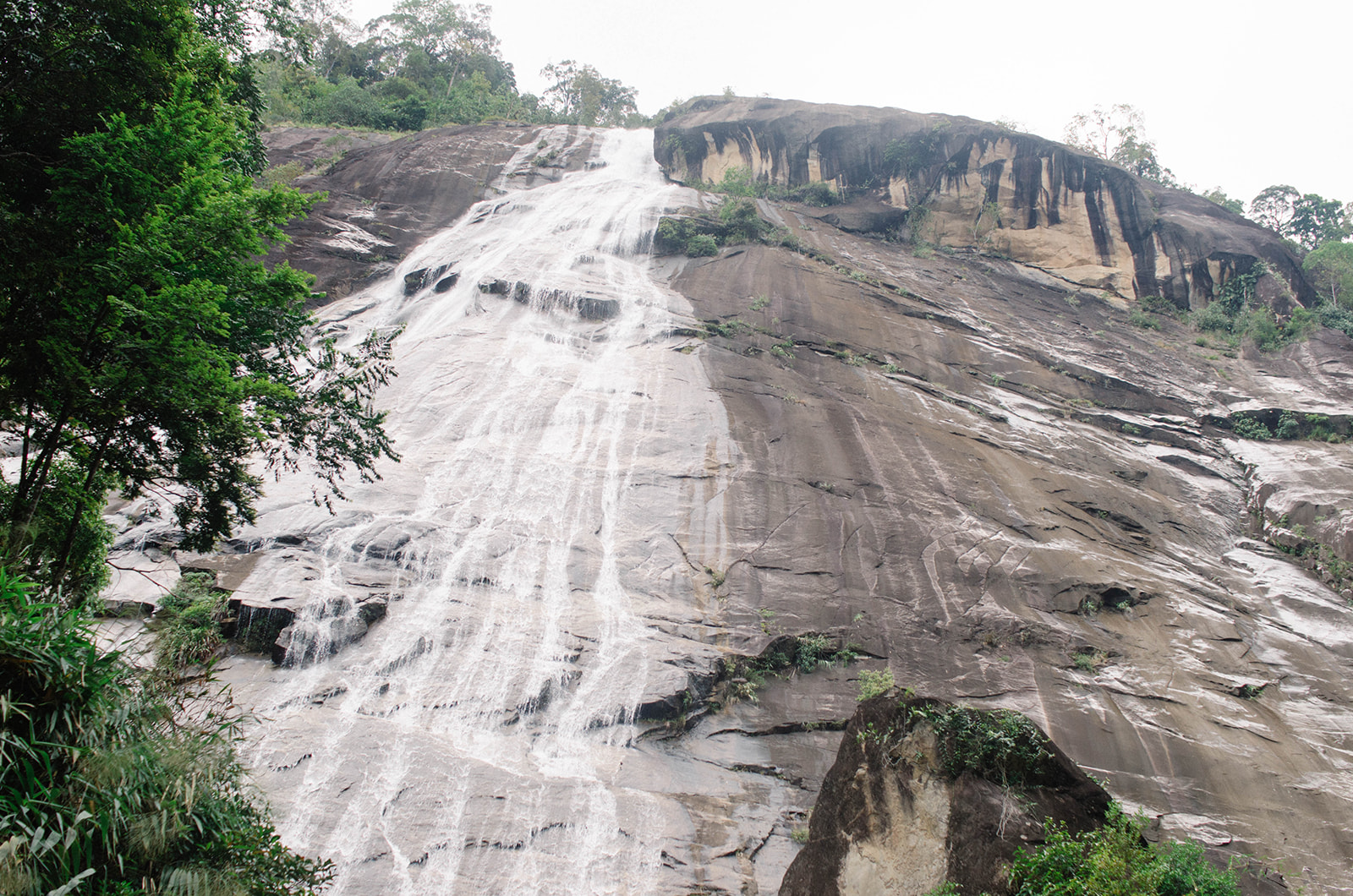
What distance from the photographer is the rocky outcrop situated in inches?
1139

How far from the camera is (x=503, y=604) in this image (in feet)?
41.0

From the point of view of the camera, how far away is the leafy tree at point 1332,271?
97.8ft

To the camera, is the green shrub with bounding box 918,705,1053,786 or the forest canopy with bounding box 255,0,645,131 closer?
the green shrub with bounding box 918,705,1053,786

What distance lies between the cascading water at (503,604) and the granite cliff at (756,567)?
6cm

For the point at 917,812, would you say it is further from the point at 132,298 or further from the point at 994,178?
the point at 994,178

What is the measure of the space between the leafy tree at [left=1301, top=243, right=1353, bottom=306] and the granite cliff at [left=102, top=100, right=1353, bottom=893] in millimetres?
6409

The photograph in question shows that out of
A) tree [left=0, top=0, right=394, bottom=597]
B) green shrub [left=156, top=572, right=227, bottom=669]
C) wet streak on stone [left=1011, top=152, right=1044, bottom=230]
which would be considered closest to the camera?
tree [left=0, top=0, right=394, bottom=597]

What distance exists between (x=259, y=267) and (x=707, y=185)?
30326 mm

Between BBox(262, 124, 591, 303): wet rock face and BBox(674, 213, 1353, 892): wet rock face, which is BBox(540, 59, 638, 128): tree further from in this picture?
BBox(674, 213, 1353, 892): wet rock face

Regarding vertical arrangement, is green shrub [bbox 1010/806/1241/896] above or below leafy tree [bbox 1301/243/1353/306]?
below

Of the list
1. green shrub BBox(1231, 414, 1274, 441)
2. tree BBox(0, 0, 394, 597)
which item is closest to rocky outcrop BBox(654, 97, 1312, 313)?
green shrub BBox(1231, 414, 1274, 441)

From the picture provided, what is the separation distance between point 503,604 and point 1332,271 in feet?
128

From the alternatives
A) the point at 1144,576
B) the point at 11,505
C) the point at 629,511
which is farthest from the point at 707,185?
the point at 11,505

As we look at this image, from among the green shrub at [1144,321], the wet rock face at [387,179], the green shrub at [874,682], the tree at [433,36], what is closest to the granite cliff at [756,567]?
the green shrub at [874,682]
